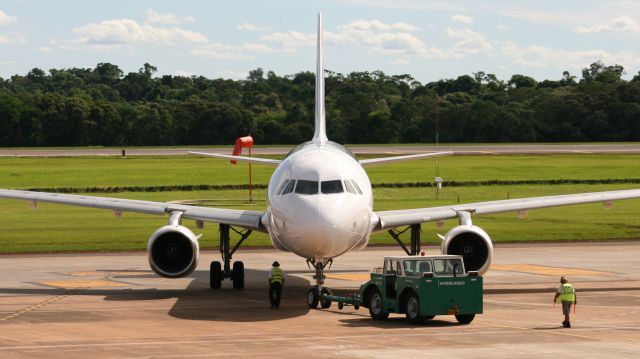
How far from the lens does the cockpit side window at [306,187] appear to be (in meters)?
34.1

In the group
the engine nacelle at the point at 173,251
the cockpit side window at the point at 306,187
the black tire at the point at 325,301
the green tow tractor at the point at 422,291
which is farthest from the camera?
the engine nacelle at the point at 173,251

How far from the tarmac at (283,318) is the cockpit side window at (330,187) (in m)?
3.64

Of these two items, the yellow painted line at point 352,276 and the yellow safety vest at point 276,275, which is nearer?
the yellow safety vest at point 276,275

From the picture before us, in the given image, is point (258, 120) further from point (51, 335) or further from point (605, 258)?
point (51, 335)

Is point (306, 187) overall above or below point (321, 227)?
above

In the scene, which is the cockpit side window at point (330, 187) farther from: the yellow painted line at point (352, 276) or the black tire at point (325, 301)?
the yellow painted line at point (352, 276)

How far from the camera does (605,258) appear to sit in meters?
53.4

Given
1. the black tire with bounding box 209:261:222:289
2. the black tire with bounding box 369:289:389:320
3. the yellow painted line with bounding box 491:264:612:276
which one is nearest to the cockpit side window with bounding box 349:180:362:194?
the black tire with bounding box 369:289:389:320

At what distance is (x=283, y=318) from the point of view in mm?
33969

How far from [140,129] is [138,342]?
6006 inches

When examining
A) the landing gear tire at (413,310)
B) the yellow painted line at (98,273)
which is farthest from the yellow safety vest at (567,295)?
the yellow painted line at (98,273)

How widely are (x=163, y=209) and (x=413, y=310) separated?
1331 centimetres

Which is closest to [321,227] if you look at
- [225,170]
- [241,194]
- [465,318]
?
[465,318]

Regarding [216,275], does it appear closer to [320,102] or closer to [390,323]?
[320,102]
